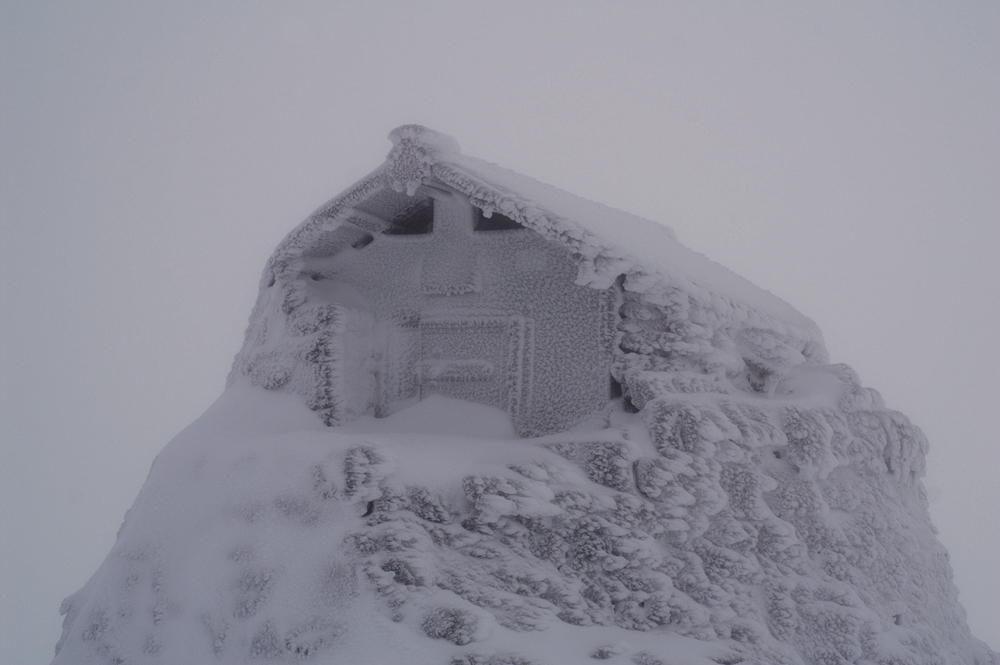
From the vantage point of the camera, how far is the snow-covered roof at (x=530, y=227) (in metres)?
3.88

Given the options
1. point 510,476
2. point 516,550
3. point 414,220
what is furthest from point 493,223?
point 516,550

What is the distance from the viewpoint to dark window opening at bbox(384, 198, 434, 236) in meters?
4.95

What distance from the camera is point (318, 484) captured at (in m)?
3.55

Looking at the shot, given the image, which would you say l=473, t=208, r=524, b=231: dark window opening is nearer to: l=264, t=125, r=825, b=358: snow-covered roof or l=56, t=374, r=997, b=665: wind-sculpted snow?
l=264, t=125, r=825, b=358: snow-covered roof

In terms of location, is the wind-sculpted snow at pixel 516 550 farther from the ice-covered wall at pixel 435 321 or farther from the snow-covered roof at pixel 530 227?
the snow-covered roof at pixel 530 227

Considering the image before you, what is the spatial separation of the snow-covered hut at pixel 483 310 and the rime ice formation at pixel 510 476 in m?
0.02

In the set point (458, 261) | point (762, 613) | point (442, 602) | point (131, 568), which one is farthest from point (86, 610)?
point (762, 613)

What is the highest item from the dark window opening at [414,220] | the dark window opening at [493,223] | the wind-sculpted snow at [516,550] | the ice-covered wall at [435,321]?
the dark window opening at [493,223]

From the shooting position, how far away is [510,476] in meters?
3.57

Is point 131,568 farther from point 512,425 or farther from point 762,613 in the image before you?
point 762,613

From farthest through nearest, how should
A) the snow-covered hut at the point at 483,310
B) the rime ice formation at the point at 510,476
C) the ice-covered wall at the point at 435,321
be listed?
1. the ice-covered wall at the point at 435,321
2. the snow-covered hut at the point at 483,310
3. the rime ice formation at the point at 510,476

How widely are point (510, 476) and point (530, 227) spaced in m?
1.32

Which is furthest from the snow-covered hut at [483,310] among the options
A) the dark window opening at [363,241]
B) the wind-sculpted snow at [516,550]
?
the wind-sculpted snow at [516,550]

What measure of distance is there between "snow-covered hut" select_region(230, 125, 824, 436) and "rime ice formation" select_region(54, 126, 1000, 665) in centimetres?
2
